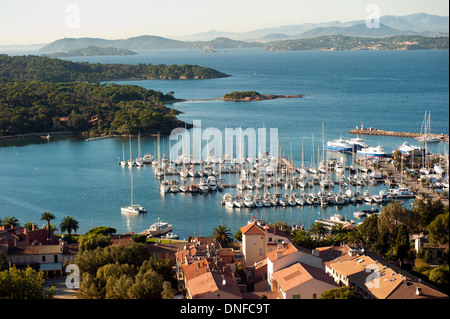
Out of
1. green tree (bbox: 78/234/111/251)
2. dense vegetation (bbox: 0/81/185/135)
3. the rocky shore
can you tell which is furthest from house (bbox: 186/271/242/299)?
the rocky shore

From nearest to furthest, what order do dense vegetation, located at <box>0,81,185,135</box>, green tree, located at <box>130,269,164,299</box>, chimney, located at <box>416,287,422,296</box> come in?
1. chimney, located at <box>416,287,422,296</box>
2. green tree, located at <box>130,269,164,299</box>
3. dense vegetation, located at <box>0,81,185,135</box>

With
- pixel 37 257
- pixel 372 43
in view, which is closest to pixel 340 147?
pixel 37 257

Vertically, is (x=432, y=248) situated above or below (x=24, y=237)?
above

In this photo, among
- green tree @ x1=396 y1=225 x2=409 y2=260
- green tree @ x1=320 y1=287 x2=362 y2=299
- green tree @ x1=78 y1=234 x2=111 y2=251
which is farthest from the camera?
green tree @ x1=78 y1=234 x2=111 y2=251

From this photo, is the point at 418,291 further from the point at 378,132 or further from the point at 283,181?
the point at 378,132

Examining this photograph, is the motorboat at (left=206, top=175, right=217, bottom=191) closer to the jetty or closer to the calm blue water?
the calm blue water

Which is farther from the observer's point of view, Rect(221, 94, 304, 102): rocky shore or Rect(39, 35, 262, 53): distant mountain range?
Rect(39, 35, 262, 53): distant mountain range
